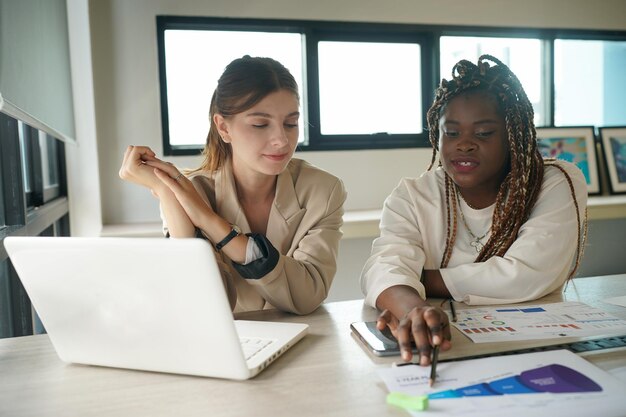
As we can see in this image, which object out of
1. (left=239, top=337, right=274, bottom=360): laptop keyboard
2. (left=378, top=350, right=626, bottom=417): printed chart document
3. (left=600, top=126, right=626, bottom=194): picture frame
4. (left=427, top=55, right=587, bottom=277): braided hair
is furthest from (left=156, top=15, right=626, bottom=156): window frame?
(left=378, top=350, right=626, bottom=417): printed chart document

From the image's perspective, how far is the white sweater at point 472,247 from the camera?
1.18 meters

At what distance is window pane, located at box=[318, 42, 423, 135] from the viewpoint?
119 inches

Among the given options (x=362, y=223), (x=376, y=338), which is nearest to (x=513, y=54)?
(x=362, y=223)

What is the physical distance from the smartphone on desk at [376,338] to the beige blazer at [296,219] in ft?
0.80

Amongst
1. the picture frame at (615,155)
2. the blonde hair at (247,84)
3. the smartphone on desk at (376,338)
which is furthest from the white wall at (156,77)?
the smartphone on desk at (376,338)

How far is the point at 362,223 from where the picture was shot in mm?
2592

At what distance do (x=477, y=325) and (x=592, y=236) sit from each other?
2869mm

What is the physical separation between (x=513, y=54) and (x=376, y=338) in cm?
298

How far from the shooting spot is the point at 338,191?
1426 mm

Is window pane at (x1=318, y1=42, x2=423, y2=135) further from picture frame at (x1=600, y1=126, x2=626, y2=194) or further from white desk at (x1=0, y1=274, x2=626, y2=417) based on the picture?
white desk at (x1=0, y1=274, x2=626, y2=417)

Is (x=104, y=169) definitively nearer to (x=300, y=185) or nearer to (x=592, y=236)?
(x=300, y=185)

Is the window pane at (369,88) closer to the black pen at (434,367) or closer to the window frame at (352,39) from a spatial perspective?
the window frame at (352,39)

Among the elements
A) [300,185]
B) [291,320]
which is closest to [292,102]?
[300,185]

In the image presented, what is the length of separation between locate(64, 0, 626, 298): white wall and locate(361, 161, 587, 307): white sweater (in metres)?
1.57
